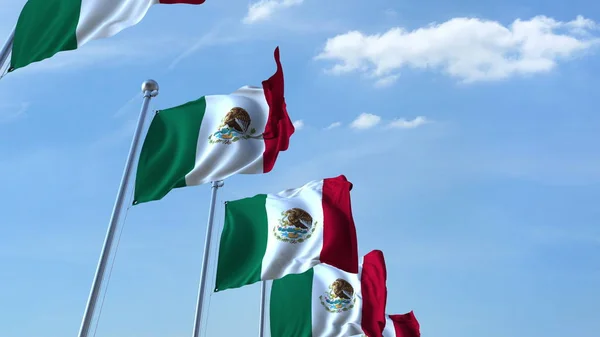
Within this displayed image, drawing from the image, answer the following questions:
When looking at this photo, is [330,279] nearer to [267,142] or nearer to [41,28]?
[267,142]

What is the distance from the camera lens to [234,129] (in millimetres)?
14422

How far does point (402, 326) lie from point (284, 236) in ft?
52.1

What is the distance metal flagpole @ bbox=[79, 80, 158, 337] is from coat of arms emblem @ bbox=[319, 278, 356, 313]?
10.2 meters

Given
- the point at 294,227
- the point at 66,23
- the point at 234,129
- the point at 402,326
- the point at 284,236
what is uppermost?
the point at 402,326

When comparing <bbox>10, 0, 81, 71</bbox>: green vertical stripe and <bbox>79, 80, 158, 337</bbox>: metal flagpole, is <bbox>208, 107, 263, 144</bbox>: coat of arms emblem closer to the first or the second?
<bbox>79, 80, 158, 337</bbox>: metal flagpole

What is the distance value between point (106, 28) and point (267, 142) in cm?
495

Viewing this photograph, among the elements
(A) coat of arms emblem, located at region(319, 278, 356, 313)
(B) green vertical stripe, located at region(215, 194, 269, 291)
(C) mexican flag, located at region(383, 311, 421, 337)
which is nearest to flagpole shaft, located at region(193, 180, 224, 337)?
(B) green vertical stripe, located at region(215, 194, 269, 291)

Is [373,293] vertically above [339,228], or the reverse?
[373,293]

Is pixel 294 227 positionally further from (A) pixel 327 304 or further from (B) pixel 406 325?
(B) pixel 406 325

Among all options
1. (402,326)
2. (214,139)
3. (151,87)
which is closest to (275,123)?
(214,139)

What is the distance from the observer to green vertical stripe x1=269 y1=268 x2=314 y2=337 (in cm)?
2116

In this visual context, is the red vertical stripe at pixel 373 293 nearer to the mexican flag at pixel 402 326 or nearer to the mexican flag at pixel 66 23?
the mexican flag at pixel 402 326

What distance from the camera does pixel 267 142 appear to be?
576 inches

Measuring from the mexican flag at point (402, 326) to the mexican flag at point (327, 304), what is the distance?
311 inches
